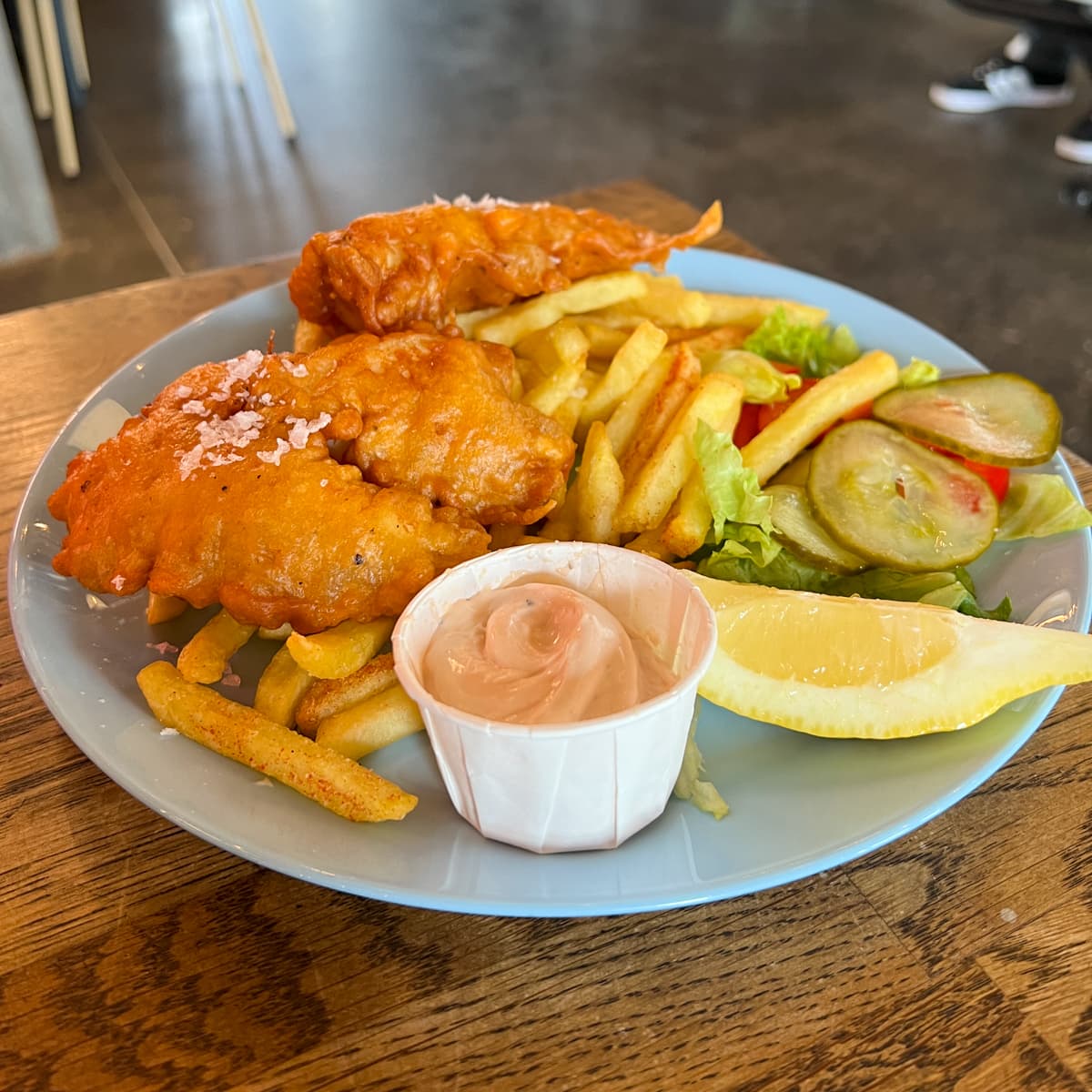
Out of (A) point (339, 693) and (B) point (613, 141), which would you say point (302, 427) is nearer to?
(A) point (339, 693)

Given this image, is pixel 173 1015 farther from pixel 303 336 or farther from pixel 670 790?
pixel 303 336

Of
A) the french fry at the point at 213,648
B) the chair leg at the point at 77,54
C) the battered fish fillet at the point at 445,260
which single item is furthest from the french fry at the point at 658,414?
the chair leg at the point at 77,54

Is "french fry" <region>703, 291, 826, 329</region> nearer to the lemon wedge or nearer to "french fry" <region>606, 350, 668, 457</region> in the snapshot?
"french fry" <region>606, 350, 668, 457</region>

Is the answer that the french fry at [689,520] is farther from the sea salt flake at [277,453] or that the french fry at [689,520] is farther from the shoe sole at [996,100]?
the shoe sole at [996,100]

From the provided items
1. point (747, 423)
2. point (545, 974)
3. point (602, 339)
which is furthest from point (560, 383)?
point (545, 974)

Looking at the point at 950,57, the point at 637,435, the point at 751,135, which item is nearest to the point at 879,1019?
the point at 637,435

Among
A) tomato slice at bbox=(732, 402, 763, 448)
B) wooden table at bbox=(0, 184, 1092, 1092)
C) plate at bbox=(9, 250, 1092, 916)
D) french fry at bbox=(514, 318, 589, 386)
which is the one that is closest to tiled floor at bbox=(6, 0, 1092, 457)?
tomato slice at bbox=(732, 402, 763, 448)
